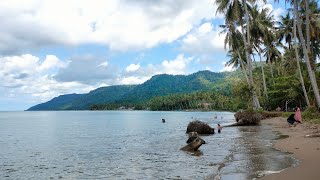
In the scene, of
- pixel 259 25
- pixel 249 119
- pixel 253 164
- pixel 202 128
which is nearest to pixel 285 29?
pixel 259 25

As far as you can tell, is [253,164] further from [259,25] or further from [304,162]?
[259,25]

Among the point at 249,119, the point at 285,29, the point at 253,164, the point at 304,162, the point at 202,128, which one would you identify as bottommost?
the point at 253,164

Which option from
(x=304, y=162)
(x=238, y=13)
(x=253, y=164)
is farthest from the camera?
(x=238, y=13)

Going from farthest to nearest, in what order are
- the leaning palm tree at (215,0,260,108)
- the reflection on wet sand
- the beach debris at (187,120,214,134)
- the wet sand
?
the leaning palm tree at (215,0,260,108)
the beach debris at (187,120,214,134)
the reflection on wet sand
the wet sand

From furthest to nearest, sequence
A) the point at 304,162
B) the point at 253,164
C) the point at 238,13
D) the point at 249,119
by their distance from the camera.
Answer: the point at 238,13
the point at 249,119
the point at 253,164
the point at 304,162

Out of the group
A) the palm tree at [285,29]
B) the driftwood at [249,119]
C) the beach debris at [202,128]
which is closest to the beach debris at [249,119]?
the driftwood at [249,119]

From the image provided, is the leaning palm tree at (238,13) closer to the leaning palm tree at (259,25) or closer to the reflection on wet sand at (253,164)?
the leaning palm tree at (259,25)

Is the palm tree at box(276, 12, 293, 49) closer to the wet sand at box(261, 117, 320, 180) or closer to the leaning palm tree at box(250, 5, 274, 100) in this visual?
the leaning palm tree at box(250, 5, 274, 100)

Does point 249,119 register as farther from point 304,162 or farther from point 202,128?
point 304,162

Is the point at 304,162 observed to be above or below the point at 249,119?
below

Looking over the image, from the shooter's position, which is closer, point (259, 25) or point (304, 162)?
point (304, 162)

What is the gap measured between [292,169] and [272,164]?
6.00 feet

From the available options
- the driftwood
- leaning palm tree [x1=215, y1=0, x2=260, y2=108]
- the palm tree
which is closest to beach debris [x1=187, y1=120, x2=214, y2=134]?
the driftwood

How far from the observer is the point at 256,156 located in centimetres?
1667
